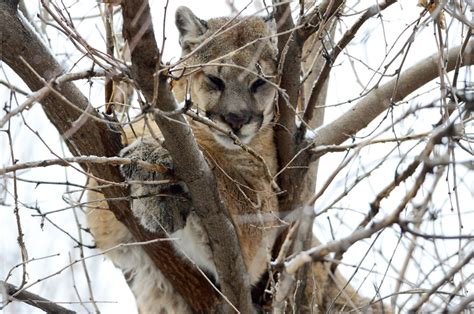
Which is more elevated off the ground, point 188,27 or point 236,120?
point 188,27

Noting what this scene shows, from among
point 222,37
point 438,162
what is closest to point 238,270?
point 222,37

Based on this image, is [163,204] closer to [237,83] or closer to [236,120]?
[236,120]

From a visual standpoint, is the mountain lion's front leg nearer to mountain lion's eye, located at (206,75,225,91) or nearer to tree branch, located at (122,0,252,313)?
tree branch, located at (122,0,252,313)

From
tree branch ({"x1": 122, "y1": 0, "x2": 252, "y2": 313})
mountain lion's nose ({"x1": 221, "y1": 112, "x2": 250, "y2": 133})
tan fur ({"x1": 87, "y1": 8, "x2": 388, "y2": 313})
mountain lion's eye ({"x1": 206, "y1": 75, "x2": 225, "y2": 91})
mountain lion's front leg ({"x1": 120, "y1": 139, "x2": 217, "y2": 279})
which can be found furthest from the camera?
mountain lion's eye ({"x1": 206, "y1": 75, "x2": 225, "y2": 91})

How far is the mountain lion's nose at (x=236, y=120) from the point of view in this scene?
6.09 metres

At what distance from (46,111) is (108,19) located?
1364 millimetres

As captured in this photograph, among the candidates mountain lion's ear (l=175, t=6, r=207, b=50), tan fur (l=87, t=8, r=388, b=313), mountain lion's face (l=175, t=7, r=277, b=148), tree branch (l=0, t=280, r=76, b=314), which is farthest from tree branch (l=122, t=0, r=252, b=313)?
mountain lion's ear (l=175, t=6, r=207, b=50)

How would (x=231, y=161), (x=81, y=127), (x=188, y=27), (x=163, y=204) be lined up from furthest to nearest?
1. (x=188, y=27)
2. (x=231, y=161)
3. (x=163, y=204)
4. (x=81, y=127)

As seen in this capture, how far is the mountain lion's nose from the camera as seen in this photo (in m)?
6.09

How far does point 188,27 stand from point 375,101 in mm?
1881

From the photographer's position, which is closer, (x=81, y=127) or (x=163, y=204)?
(x=81, y=127)

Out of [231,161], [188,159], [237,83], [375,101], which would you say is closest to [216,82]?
[237,83]

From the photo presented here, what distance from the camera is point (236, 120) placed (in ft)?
20.0

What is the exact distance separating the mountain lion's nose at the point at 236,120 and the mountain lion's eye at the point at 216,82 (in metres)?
0.36
